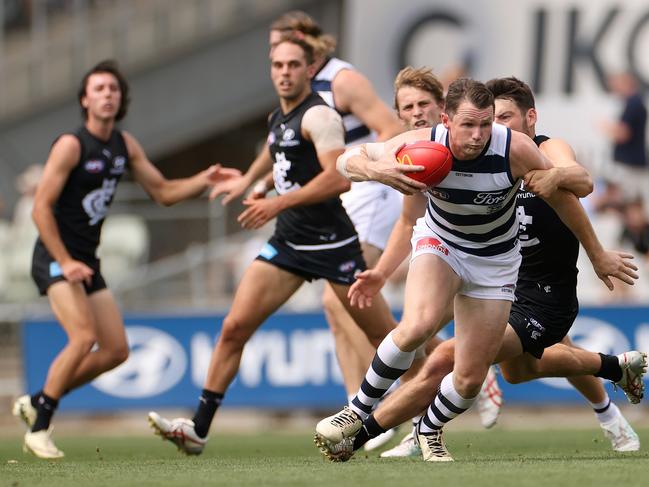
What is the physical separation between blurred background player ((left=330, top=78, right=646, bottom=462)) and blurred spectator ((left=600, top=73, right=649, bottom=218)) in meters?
7.85

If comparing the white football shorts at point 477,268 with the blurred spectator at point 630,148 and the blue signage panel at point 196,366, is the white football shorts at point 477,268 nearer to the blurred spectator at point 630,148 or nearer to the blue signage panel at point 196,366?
the blue signage panel at point 196,366

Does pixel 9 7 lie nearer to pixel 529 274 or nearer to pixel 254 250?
pixel 254 250

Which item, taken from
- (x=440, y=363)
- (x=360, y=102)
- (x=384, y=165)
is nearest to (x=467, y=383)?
(x=440, y=363)

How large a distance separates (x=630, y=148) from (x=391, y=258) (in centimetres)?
870

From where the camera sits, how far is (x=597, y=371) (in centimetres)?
825

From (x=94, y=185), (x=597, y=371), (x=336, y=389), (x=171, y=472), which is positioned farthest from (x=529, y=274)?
(x=336, y=389)

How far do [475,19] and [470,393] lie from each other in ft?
33.8

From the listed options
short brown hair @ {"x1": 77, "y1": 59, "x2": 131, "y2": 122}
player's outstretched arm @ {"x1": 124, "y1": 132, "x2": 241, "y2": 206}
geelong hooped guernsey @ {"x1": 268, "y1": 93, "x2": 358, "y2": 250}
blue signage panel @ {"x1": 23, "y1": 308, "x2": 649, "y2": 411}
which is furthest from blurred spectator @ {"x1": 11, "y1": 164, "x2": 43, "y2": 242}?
geelong hooped guernsey @ {"x1": 268, "y1": 93, "x2": 358, "y2": 250}

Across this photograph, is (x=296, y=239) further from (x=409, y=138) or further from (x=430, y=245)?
(x=409, y=138)

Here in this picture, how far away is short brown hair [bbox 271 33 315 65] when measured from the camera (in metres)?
8.83

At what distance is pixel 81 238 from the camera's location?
9648 millimetres

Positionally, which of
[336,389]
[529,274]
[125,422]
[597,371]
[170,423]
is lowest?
[125,422]

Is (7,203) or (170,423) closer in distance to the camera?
(170,423)

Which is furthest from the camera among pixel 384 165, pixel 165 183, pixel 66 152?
pixel 165 183
